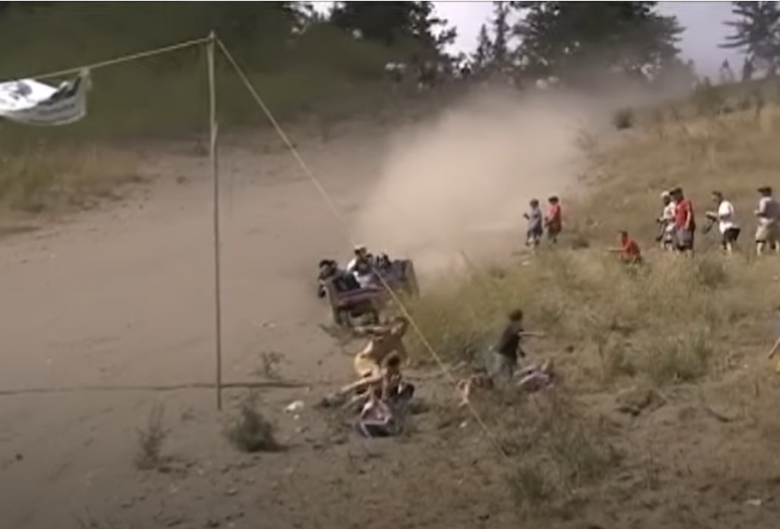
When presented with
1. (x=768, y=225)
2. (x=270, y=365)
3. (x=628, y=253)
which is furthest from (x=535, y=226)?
(x=270, y=365)

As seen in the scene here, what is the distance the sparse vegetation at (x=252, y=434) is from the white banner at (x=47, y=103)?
182 inches

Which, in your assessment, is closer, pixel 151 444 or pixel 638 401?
pixel 151 444

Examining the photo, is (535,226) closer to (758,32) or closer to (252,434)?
(252,434)

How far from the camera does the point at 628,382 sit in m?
12.5

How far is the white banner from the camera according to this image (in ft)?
47.9

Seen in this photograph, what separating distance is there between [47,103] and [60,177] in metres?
14.2

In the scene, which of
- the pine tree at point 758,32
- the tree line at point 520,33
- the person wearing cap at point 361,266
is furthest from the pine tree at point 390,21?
the person wearing cap at point 361,266

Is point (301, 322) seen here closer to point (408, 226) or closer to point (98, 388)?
point (98, 388)

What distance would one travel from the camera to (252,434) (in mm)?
11430

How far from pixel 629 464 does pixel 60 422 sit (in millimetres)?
5442

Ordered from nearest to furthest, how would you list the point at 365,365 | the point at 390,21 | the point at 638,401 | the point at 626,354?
the point at 638,401, the point at 365,365, the point at 626,354, the point at 390,21

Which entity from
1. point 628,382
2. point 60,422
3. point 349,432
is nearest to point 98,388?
point 60,422

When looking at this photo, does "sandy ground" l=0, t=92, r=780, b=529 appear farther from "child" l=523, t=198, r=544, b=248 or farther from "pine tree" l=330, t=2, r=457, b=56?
"pine tree" l=330, t=2, r=457, b=56

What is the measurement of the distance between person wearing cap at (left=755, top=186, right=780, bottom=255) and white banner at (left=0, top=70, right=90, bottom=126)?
32.2 feet
